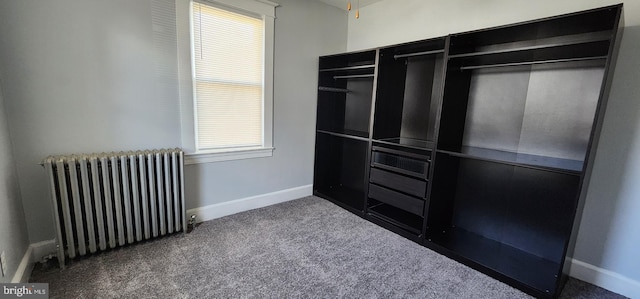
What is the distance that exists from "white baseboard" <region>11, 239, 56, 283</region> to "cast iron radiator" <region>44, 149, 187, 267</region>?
0.18 metres

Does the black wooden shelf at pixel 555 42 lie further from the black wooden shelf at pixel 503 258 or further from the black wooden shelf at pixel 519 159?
the black wooden shelf at pixel 503 258

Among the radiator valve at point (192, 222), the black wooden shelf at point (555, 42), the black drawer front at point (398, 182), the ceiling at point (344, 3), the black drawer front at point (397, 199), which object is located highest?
the ceiling at point (344, 3)

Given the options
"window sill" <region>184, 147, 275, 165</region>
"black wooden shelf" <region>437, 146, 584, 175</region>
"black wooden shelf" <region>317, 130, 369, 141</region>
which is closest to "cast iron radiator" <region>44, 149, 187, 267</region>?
"window sill" <region>184, 147, 275, 165</region>

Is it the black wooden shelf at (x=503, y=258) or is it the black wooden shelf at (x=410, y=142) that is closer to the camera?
the black wooden shelf at (x=503, y=258)

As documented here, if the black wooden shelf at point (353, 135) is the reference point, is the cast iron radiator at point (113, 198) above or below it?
below

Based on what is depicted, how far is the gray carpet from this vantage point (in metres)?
1.83

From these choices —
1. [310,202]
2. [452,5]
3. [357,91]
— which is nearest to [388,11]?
[452,5]

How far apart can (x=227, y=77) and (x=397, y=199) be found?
2.13m

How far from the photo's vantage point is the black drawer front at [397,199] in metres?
2.55

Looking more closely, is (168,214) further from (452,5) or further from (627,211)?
(627,211)

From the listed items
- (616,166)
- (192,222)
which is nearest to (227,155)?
(192,222)

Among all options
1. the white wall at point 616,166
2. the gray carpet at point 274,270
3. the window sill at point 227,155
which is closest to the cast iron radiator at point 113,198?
the gray carpet at point 274,270

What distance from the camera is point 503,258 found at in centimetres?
221

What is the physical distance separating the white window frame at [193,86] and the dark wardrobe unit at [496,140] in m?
0.97
